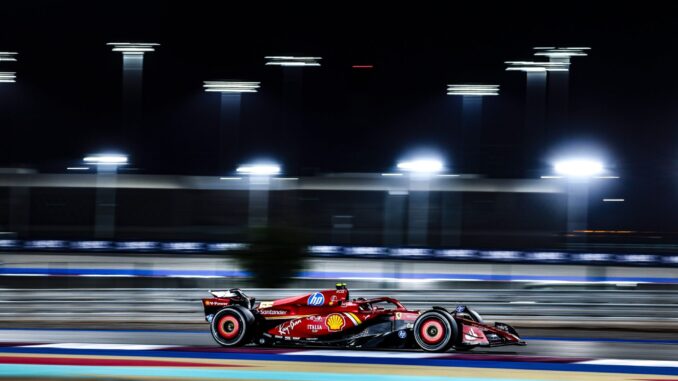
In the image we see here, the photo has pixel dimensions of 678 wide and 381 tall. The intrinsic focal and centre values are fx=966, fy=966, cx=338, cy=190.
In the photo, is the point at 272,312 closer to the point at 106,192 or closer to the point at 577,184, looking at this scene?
the point at 577,184

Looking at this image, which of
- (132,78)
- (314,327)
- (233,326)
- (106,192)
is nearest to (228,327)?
(233,326)

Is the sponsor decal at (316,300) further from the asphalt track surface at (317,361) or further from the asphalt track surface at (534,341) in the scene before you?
the asphalt track surface at (534,341)

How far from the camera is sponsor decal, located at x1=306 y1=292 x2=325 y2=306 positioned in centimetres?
1127

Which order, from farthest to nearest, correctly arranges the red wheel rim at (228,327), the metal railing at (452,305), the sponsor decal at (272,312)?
the metal railing at (452,305) → the red wheel rim at (228,327) → the sponsor decal at (272,312)

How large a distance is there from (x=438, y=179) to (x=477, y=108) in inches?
190

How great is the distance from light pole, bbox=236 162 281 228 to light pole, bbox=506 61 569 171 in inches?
441

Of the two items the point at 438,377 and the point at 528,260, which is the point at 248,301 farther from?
the point at 528,260

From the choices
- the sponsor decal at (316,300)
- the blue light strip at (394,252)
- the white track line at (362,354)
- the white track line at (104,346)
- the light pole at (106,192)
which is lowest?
the white track line at (104,346)

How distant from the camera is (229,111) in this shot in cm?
4500

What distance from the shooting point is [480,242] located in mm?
47938

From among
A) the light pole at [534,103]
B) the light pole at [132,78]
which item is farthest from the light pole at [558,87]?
the light pole at [132,78]

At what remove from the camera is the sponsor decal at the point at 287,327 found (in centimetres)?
1134

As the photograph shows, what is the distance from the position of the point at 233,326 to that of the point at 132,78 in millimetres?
33988

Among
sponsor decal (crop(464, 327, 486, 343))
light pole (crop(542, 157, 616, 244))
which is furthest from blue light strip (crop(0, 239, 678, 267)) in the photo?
sponsor decal (crop(464, 327, 486, 343))
